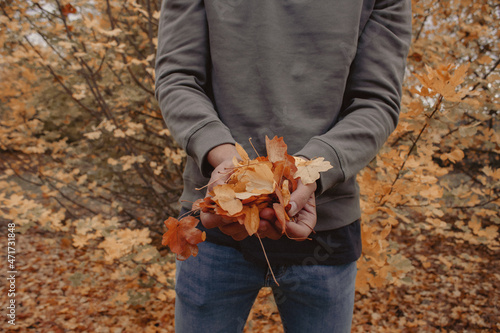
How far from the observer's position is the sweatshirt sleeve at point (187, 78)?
874 mm

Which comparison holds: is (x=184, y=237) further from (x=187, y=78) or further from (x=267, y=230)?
(x=187, y=78)

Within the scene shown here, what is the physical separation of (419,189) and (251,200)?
4.25 ft

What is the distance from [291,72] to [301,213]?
1.51ft

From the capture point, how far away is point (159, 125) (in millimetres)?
3270

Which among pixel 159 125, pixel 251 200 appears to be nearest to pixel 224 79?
pixel 251 200

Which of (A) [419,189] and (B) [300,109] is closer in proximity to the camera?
(B) [300,109]

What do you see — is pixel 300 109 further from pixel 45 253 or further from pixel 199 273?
pixel 45 253

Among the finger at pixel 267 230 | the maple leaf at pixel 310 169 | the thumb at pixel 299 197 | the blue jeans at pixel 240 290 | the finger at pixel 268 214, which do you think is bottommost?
the blue jeans at pixel 240 290

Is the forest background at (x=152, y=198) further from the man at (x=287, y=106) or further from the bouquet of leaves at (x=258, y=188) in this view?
the bouquet of leaves at (x=258, y=188)

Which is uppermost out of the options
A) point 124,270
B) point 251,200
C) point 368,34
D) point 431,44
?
point 431,44

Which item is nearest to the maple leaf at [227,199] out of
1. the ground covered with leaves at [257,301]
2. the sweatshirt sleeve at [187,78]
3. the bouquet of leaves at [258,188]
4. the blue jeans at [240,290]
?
the bouquet of leaves at [258,188]

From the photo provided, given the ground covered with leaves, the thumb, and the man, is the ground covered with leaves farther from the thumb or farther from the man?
the thumb

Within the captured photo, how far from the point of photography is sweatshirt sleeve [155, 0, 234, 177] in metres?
0.87

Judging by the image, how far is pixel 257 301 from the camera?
117 inches
